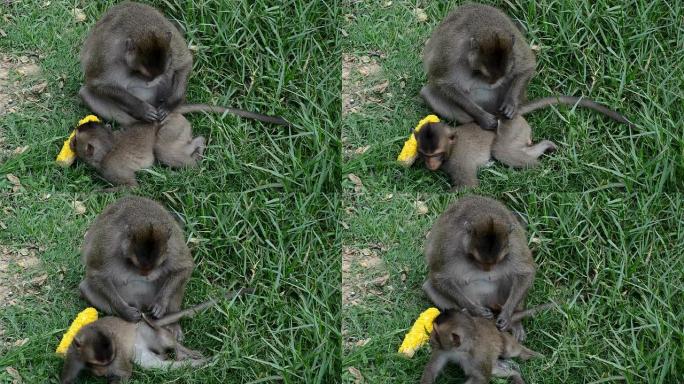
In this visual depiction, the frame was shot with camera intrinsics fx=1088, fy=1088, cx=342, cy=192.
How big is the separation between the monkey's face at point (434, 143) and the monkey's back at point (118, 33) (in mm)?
2404

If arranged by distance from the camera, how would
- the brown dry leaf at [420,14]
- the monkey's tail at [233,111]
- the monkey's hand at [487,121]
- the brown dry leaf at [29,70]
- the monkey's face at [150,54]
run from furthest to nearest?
the brown dry leaf at [420,14] → the brown dry leaf at [29,70] → the monkey's tail at [233,111] → the monkey's hand at [487,121] → the monkey's face at [150,54]

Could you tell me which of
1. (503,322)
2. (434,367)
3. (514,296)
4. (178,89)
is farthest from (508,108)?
(178,89)

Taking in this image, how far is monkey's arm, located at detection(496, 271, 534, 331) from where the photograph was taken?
8914 millimetres

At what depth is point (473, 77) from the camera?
9992 mm

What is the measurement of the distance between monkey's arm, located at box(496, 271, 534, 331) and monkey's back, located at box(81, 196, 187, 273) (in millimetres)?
2670

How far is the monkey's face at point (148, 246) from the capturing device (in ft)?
28.6

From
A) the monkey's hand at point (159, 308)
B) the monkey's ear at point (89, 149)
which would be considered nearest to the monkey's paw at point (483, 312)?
the monkey's hand at point (159, 308)

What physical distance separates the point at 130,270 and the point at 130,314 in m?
0.37

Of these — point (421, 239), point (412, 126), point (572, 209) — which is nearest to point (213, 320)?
point (421, 239)

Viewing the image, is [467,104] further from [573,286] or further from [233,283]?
[233,283]

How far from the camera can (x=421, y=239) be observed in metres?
9.68

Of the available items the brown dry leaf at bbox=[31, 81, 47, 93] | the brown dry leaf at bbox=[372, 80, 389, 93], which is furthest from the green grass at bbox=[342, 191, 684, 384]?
the brown dry leaf at bbox=[31, 81, 47, 93]

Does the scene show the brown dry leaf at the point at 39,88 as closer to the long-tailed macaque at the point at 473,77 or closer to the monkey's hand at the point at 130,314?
the monkey's hand at the point at 130,314

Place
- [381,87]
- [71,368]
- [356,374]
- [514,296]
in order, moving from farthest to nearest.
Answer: [381,87] < [514,296] < [356,374] < [71,368]
